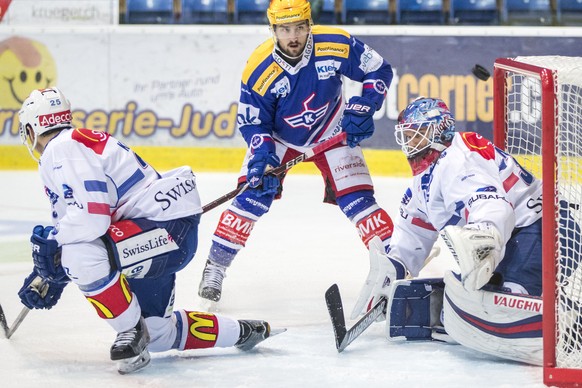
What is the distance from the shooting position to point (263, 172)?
3.74m

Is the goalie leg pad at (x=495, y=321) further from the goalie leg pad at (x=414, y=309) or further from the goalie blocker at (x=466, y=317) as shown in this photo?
the goalie leg pad at (x=414, y=309)

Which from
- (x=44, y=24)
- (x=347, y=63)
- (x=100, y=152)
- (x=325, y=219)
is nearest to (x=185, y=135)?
(x=44, y=24)

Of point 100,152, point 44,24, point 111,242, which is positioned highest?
point 44,24

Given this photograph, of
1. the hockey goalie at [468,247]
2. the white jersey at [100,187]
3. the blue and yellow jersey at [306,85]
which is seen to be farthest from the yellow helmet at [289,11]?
the white jersey at [100,187]

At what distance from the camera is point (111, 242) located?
2789 millimetres

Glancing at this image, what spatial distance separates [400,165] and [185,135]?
4.77 ft

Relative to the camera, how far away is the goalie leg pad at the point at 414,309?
10.2 feet


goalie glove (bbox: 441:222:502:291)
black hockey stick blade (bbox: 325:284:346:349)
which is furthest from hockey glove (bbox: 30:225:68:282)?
goalie glove (bbox: 441:222:502:291)

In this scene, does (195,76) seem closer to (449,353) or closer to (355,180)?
(355,180)

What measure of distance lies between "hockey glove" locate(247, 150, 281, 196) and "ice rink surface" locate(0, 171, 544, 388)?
1.32ft

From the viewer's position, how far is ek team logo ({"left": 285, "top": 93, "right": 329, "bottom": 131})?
3902mm

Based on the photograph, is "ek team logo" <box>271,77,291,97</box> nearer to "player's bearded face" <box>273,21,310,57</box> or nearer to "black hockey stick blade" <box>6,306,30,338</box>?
"player's bearded face" <box>273,21,310,57</box>

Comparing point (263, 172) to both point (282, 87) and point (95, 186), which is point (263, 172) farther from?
point (95, 186)

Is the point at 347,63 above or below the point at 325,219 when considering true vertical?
above
